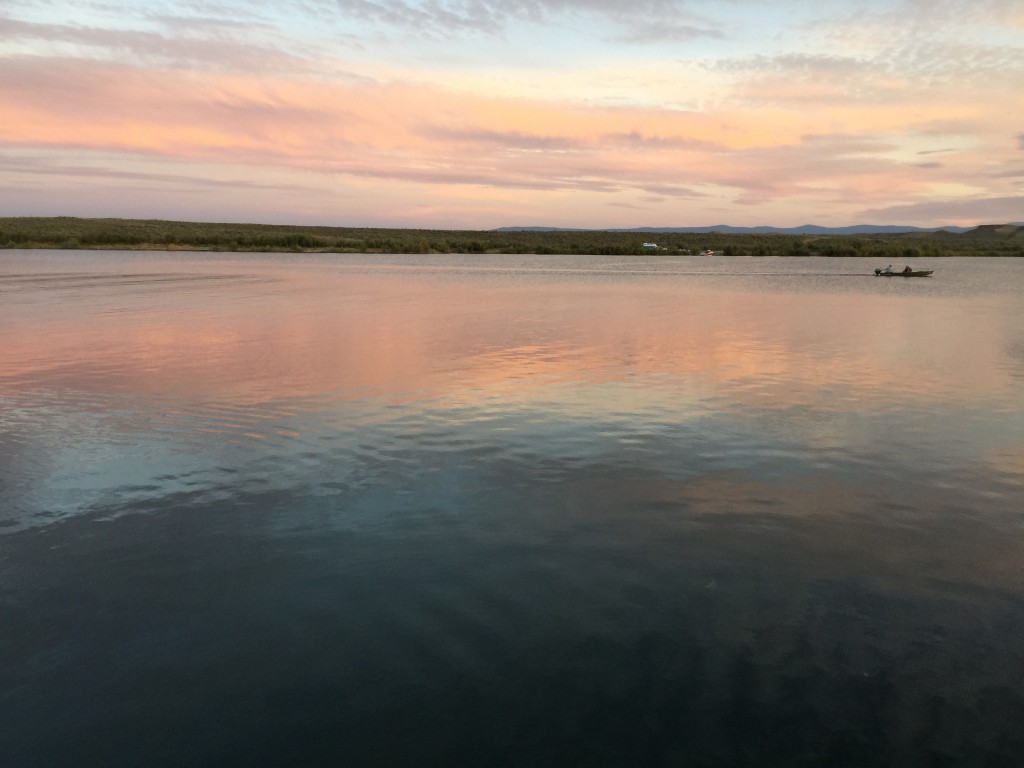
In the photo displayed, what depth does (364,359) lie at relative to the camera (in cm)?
2045

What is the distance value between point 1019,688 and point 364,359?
1690 cm

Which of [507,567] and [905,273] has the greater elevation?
[905,273]

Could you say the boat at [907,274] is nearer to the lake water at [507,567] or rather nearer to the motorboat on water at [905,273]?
the motorboat on water at [905,273]

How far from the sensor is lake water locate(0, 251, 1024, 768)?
5500 mm

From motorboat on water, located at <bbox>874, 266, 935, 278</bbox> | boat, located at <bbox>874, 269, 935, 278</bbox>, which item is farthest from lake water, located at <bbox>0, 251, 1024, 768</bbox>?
boat, located at <bbox>874, 269, 935, 278</bbox>

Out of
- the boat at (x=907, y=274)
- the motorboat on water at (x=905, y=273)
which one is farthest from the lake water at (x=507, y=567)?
the boat at (x=907, y=274)

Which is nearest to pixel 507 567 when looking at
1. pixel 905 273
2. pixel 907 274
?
pixel 905 273

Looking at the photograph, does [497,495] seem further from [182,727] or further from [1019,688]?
[1019,688]

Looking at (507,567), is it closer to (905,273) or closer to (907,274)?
(905,273)

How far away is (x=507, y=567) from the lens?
311 inches

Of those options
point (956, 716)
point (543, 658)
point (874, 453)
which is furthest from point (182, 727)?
point (874, 453)

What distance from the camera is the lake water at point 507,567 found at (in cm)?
550

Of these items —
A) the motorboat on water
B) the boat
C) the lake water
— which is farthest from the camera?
the boat

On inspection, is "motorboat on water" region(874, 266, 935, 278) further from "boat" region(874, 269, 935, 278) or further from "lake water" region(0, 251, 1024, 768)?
"lake water" region(0, 251, 1024, 768)
